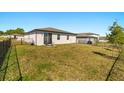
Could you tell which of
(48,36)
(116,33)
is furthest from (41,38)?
(116,33)

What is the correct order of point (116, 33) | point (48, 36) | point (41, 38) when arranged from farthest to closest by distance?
point (48, 36), point (41, 38), point (116, 33)

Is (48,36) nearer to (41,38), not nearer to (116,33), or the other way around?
(41,38)

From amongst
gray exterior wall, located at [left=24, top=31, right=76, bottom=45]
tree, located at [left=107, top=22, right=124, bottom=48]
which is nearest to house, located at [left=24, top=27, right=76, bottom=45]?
gray exterior wall, located at [left=24, top=31, right=76, bottom=45]

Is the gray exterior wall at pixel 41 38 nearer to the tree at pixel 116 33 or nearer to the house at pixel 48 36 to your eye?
the house at pixel 48 36

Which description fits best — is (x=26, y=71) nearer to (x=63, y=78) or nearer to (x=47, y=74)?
(x=47, y=74)

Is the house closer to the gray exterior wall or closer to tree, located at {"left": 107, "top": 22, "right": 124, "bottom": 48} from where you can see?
the gray exterior wall

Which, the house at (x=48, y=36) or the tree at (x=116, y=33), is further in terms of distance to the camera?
the house at (x=48, y=36)

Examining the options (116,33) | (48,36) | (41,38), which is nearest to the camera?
(116,33)

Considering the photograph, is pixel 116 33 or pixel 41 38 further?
pixel 41 38

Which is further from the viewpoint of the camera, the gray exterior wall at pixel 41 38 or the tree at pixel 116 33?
the gray exterior wall at pixel 41 38

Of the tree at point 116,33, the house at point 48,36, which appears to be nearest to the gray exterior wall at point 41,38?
the house at point 48,36

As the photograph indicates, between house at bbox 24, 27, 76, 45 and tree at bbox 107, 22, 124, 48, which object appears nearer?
tree at bbox 107, 22, 124, 48
